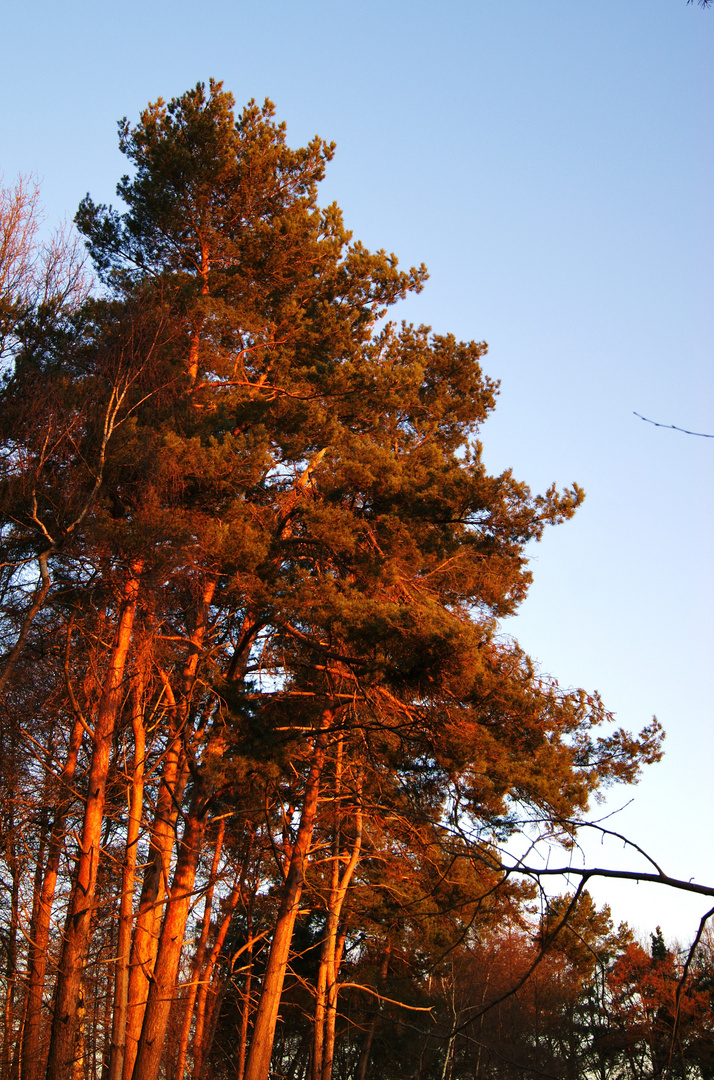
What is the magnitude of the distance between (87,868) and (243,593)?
12.5 feet

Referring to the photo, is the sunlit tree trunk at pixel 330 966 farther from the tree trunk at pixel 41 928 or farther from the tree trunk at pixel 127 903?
the tree trunk at pixel 41 928

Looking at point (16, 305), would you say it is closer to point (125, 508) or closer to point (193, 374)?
point (125, 508)

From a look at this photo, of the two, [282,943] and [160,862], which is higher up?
[160,862]

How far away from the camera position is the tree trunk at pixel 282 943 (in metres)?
11.1

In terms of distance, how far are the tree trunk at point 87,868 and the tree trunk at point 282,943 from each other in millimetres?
2339

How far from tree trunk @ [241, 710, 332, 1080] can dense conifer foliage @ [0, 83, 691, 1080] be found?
0.16 ft

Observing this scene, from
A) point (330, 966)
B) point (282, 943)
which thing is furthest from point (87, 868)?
point (330, 966)

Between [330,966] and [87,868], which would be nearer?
[87,868]

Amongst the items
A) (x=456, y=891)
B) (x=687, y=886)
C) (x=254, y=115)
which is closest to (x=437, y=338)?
(x=254, y=115)

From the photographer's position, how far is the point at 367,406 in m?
13.0

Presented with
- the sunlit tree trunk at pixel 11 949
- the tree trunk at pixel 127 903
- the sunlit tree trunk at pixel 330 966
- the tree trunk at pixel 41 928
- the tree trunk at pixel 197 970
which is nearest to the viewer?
the tree trunk at pixel 127 903

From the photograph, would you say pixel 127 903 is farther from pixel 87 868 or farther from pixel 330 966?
pixel 330 966

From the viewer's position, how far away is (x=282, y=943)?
39.2 ft

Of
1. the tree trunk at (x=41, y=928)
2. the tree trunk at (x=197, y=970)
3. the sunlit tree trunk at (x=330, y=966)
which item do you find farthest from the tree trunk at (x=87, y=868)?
the tree trunk at (x=197, y=970)
